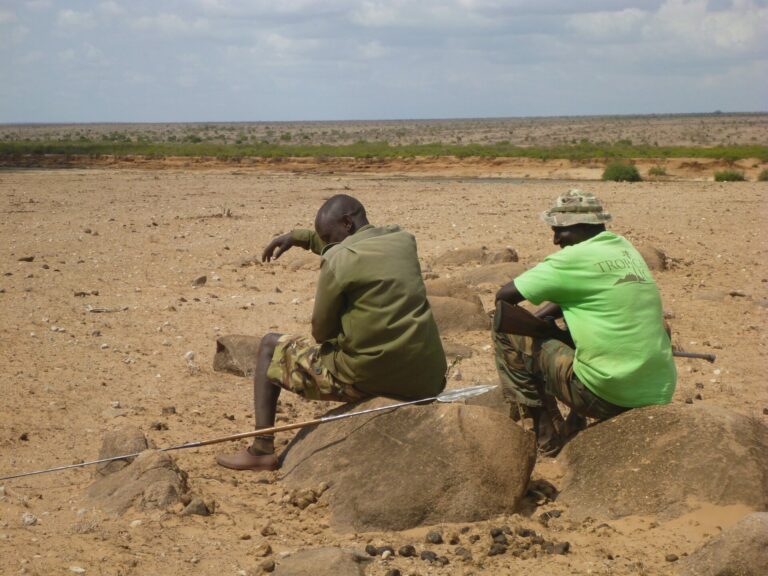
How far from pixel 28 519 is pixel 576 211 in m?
2.99

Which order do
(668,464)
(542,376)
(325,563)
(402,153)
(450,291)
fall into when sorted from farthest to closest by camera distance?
1. (402,153)
2. (450,291)
3. (542,376)
4. (668,464)
5. (325,563)

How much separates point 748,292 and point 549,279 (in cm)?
621

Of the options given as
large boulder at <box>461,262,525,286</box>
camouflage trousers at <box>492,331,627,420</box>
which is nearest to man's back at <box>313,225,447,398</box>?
camouflage trousers at <box>492,331,627,420</box>

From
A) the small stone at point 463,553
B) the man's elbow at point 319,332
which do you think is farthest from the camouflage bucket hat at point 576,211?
the small stone at point 463,553

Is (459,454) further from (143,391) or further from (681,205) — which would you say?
(681,205)

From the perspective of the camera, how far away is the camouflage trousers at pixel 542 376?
5039mm

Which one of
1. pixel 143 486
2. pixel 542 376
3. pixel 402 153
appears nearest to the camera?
pixel 143 486

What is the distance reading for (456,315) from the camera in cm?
856

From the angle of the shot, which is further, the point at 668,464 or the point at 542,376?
the point at 542,376

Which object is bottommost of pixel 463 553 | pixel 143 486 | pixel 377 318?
pixel 463 553

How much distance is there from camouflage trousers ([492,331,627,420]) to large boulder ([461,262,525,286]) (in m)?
4.97

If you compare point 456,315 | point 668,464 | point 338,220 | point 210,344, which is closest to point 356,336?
point 338,220

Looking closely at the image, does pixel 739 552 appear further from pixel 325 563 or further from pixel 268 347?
pixel 268 347

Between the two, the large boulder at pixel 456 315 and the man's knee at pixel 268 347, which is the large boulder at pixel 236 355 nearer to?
the large boulder at pixel 456 315
